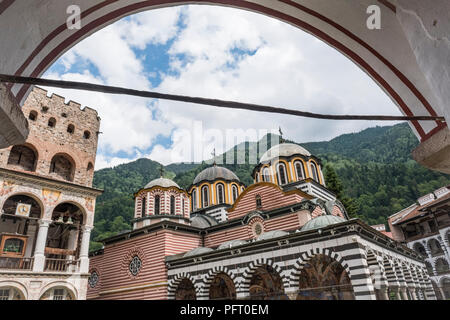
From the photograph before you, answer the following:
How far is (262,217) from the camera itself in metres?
17.5

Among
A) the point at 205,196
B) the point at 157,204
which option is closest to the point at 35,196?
the point at 157,204

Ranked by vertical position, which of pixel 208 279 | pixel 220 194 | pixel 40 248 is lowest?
pixel 208 279

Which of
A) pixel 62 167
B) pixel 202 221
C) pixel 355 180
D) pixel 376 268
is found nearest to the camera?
pixel 376 268

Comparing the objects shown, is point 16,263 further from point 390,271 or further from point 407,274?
point 407,274

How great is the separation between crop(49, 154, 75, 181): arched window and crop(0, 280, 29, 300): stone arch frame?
6.09 metres

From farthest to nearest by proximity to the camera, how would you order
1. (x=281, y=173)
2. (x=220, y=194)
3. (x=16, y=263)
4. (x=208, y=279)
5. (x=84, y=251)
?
1. (x=220, y=194)
2. (x=281, y=173)
3. (x=84, y=251)
4. (x=16, y=263)
5. (x=208, y=279)

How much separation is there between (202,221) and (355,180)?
48487mm

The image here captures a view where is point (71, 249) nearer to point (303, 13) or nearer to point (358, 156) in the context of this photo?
point (303, 13)

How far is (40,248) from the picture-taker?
14734mm

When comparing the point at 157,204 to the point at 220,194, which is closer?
the point at 157,204

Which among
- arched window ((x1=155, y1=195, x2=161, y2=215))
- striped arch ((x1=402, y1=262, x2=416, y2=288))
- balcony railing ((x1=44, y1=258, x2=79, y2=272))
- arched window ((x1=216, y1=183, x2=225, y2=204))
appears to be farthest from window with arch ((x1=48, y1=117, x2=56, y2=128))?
striped arch ((x1=402, y1=262, x2=416, y2=288))

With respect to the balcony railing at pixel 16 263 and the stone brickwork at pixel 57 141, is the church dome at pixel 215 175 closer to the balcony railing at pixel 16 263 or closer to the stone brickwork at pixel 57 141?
the stone brickwork at pixel 57 141

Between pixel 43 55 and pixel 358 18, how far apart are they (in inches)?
115

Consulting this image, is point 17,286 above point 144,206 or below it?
below
